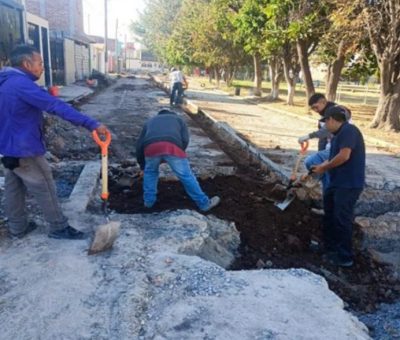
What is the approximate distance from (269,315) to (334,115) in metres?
2.37

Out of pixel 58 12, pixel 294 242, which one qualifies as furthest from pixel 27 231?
A: pixel 58 12

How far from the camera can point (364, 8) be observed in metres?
12.1

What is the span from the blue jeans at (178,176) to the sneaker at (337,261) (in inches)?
62.3

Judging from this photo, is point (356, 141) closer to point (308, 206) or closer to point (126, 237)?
point (308, 206)

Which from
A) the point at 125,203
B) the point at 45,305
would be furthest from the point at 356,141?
the point at 45,305

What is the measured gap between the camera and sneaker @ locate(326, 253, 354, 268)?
4.83m

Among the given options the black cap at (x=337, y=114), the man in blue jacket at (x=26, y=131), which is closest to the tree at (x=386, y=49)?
the black cap at (x=337, y=114)

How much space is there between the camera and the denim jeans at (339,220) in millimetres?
4590

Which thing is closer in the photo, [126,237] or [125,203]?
[126,237]

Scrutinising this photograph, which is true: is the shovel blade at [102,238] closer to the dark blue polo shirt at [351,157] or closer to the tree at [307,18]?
the dark blue polo shirt at [351,157]

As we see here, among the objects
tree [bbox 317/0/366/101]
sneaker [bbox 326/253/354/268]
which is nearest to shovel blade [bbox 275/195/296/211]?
sneaker [bbox 326/253/354/268]

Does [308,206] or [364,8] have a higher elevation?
[364,8]

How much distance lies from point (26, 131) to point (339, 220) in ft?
11.1

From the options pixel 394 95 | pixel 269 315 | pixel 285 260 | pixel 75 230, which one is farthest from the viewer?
pixel 394 95
